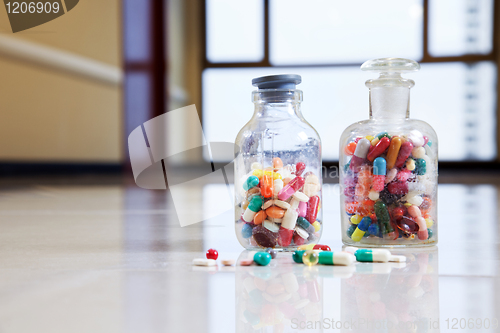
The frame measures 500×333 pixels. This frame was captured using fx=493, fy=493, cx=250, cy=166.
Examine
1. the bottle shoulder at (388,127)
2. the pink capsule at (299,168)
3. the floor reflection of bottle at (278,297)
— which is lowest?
the floor reflection of bottle at (278,297)

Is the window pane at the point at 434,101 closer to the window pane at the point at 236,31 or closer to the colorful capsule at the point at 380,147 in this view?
the window pane at the point at 236,31

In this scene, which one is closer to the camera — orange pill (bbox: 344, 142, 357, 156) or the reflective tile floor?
the reflective tile floor

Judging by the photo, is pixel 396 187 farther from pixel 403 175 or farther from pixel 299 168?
pixel 299 168

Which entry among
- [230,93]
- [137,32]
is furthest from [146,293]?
[230,93]

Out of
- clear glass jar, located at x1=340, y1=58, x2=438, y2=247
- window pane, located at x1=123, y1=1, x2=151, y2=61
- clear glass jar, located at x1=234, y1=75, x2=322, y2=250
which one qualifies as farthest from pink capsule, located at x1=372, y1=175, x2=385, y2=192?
window pane, located at x1=123, y1=1, x2=151, y2=61

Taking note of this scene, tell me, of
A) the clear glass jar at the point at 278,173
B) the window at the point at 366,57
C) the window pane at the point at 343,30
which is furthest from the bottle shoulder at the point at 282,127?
the window pane at the point at 343,30

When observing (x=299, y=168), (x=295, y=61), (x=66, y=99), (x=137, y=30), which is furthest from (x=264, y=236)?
(x=295, y=61)

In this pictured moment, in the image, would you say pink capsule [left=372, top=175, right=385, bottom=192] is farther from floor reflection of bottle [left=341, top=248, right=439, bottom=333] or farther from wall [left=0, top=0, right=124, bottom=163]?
wall [left=0, top=0, right=124, bottom=163]

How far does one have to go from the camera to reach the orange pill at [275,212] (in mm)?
850

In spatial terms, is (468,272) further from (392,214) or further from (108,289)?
(108,289)

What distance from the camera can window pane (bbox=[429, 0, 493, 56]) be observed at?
5.34m

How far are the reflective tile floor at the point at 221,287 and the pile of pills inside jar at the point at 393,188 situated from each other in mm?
56

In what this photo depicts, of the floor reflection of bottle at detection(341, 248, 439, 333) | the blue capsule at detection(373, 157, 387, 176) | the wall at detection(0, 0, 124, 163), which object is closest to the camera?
the floor reflection of bottle at detection(341, 248, 439, 333)

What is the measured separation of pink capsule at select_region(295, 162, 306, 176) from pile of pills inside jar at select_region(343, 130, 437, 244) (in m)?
0.10
